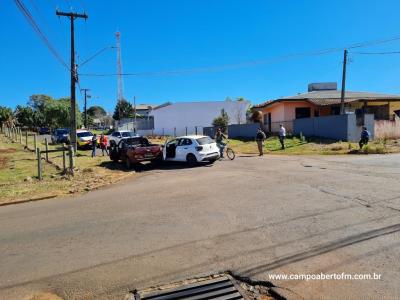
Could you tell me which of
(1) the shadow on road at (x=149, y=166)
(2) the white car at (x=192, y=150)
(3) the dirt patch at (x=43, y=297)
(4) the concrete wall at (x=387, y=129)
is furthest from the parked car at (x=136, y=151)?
(4) the concrete wall at (x=387, y=129)

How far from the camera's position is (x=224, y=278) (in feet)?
16.0

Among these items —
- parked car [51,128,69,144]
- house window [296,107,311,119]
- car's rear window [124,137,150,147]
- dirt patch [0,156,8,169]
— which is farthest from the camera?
parked car [51,128,69,144]

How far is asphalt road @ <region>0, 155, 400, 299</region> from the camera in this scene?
489 cm

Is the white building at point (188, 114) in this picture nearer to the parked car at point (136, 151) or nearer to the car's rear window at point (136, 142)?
the parked car at point (136, 151)

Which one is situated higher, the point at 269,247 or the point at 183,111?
the point at 183,111

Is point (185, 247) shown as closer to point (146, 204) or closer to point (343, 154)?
point (146, 204)

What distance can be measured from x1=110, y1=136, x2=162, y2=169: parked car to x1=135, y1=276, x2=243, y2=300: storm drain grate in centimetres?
1384

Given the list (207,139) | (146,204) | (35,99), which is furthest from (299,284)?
(35,99)

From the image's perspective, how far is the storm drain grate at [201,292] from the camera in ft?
14.7

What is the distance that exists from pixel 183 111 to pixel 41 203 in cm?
4666

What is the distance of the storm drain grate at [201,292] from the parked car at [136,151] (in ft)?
45.4

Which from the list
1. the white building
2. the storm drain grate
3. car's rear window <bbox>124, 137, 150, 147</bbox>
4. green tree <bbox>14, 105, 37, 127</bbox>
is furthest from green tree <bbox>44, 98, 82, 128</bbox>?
the storm drain grate

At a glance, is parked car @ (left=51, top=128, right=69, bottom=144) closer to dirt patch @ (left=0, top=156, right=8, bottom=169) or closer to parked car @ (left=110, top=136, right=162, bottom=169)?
dirt patch @ (left=0, top=156, right=8, bottom=169)

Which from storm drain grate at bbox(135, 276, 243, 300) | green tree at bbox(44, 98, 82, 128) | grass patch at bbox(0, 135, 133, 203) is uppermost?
green tree at bbox(44, 98, 82, 128)
